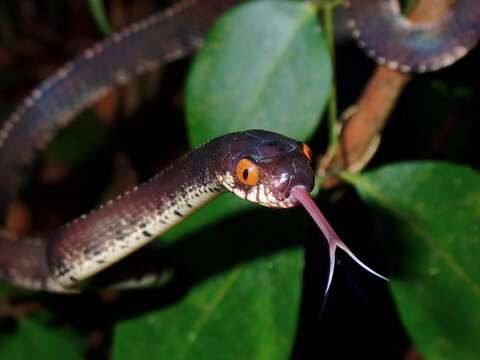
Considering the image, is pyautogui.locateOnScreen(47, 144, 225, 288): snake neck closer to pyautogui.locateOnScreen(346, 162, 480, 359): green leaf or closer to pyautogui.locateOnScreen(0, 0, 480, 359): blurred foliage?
pyautogui.locateOnScreen(0, 0, 480, 359): blurred foliage

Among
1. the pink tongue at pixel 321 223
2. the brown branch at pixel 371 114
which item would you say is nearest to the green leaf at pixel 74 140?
the brown branch at pixel 371 114

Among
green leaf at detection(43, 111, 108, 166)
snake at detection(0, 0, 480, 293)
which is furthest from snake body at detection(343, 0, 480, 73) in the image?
green leaf at detection(43, 111, 108, 166)

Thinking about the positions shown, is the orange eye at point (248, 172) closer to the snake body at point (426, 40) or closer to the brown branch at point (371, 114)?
the brown branch at point (371, 114)

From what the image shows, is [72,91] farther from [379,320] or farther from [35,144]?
[379,320]

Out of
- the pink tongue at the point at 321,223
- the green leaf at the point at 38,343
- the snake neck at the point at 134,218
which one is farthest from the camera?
the green leaf at the point at 38,343

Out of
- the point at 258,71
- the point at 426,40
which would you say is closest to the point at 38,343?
the point at 258,71
